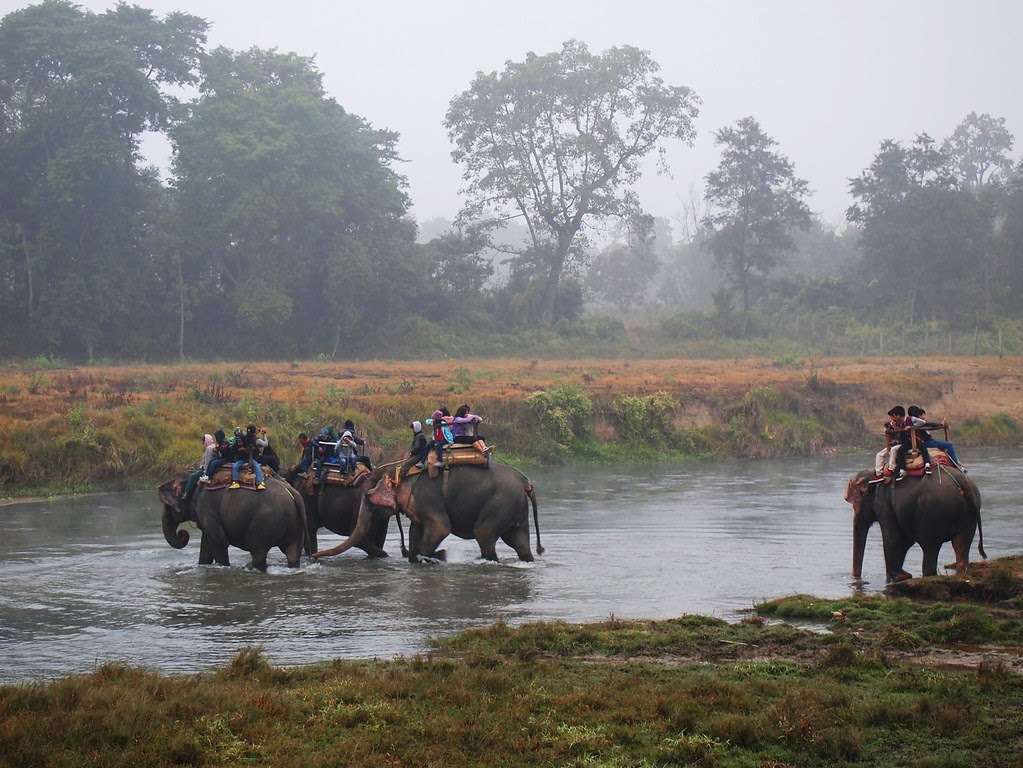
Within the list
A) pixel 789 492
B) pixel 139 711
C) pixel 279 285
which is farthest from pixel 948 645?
pixel 279 285

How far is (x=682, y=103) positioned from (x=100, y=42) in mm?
30326

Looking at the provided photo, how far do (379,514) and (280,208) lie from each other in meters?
37.7

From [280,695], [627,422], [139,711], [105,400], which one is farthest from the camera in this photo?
[627,422]

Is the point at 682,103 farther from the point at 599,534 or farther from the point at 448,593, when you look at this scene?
the point at 448,593

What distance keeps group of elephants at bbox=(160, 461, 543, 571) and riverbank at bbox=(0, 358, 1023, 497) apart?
358 inches

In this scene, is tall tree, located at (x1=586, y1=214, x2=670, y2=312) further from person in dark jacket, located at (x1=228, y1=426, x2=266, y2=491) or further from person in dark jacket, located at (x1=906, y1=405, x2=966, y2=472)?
person in dark jacket, located at (x1=906, y1=405, x2=966, y2=472)

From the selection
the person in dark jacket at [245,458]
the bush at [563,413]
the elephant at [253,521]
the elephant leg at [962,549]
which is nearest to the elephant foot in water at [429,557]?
the elephant at [253,521]

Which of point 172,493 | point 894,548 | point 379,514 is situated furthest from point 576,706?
point 172,493

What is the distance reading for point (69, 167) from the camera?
155 ft

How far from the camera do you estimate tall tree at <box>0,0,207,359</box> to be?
4772 cm

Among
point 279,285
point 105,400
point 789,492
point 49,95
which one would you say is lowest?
point 789,492

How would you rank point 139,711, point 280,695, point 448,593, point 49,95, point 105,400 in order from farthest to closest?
point 49,95, point 105,400, point 448,593, point 280,695, point 139,711

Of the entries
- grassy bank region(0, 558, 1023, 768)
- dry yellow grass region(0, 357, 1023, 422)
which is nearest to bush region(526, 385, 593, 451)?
dry yellow grass region(0, 357, 1023, 422)

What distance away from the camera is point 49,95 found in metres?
48.2
